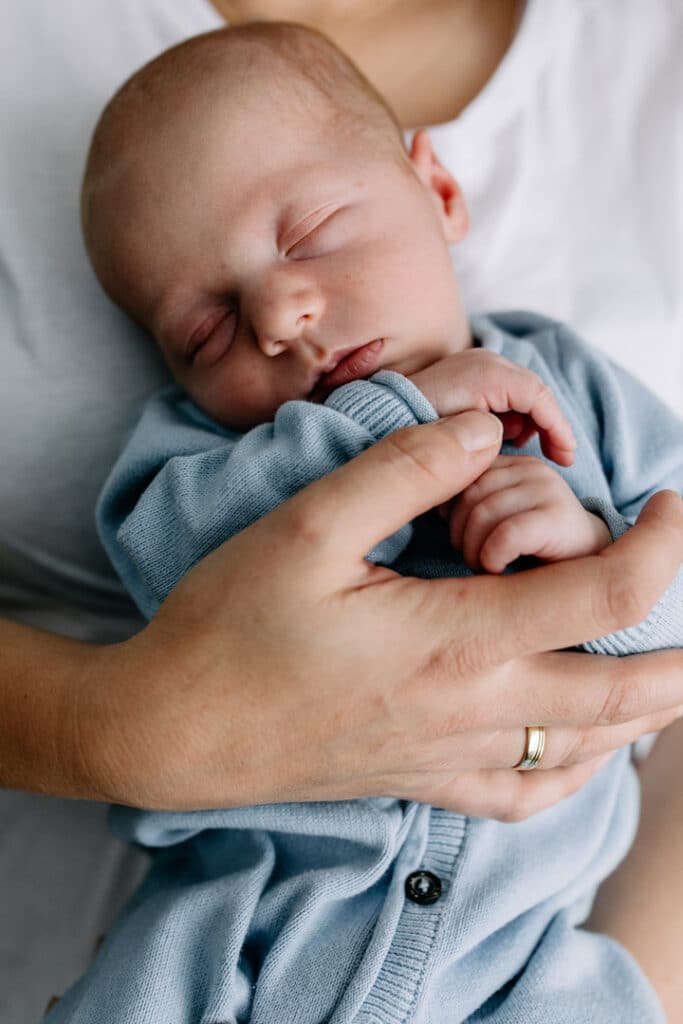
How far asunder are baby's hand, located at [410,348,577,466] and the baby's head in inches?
4.8

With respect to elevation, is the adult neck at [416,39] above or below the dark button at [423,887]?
above

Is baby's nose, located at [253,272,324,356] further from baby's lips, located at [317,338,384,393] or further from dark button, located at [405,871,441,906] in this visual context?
dark button, located at [405,871,441,906]

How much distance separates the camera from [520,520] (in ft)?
2.97

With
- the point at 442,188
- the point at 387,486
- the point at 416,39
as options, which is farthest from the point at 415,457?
the point at 416,39

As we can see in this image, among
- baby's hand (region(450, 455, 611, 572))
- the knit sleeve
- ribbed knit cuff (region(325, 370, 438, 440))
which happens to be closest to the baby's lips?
ribbed knit cuff (region(325, 370, 438, 440))

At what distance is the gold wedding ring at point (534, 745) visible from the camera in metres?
1.02

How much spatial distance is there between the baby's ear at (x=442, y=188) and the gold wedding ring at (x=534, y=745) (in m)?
0.79

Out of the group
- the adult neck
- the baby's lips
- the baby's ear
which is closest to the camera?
the baby's lips

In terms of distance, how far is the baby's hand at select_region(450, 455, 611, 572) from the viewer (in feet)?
2.95

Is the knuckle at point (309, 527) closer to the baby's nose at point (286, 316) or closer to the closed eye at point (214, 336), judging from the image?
the baby's nose at point (286, 316)

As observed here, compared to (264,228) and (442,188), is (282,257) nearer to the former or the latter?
(264,228)

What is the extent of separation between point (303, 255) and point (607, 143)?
2.31 feet

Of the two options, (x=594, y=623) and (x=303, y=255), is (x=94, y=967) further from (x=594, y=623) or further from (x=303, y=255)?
(x=303, y=255)

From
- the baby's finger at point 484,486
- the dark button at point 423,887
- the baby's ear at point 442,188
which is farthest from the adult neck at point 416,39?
the dark button at point 423,887
